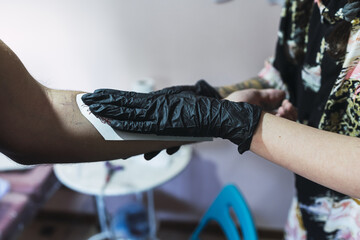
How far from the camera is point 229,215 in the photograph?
112 cm

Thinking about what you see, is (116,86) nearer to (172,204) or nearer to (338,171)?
(172,204)

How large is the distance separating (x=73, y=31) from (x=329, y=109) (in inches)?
32.8

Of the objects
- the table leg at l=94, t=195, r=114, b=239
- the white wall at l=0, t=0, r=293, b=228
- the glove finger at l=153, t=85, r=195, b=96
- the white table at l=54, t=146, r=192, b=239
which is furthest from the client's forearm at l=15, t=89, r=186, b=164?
the table leg at l=94, t=195, r=114, b=239

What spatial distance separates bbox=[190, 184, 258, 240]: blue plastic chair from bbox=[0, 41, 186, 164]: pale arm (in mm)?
477

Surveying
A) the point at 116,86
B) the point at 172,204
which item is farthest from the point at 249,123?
the point at 172,204

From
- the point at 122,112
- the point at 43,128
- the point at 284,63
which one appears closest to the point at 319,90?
the point at 284,63

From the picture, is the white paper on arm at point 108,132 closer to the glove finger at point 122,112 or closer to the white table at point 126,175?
the glove finger at point 122,112

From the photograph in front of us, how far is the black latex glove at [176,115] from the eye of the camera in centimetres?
57

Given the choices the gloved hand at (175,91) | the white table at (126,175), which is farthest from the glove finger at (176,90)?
the white table at (126,175)

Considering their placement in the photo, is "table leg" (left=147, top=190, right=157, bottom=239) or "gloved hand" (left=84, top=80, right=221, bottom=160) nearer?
A: "gloved hand" (left=84, top=80, right=221, bottom=160)

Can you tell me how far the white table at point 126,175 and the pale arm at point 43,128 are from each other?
2.40 feet

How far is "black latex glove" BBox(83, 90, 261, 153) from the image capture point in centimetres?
57

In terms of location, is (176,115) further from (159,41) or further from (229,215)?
(159,41)

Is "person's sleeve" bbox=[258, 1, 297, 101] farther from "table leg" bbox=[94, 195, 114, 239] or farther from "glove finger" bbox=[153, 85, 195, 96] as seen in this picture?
"table leg" bbox=[94, 195, 114, 239]
